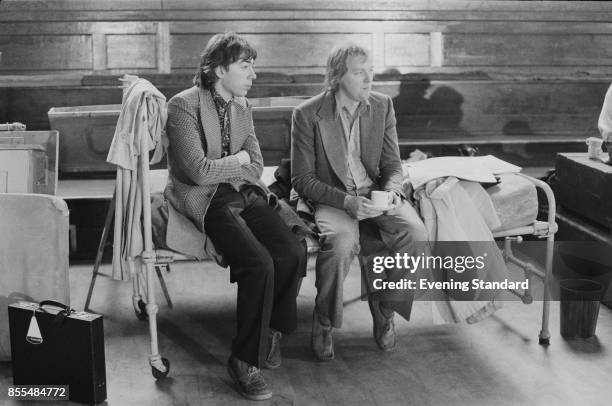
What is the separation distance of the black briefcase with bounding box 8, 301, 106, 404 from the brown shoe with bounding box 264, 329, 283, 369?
0.68 meters

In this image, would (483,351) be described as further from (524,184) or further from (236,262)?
(236,262)

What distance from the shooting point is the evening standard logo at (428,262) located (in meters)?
3.70

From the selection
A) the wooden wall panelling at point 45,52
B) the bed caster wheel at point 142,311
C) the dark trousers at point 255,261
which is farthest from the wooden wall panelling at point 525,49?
the bed caster wheel at point 142,311

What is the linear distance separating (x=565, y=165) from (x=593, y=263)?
2.08 feet

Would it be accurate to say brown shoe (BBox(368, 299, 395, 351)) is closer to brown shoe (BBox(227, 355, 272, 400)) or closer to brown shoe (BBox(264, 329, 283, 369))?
brown shoe (BBox(264, 329, 283, 369))

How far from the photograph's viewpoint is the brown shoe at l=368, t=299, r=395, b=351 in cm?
375

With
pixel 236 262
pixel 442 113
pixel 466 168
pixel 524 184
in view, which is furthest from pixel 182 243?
pixel 442 113

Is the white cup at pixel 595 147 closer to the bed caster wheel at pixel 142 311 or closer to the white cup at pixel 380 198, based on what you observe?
the white cup at pixel 380 198

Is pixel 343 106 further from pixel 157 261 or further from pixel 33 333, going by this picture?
pixel 33 333

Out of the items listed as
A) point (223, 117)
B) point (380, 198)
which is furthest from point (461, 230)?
point (223, 117)

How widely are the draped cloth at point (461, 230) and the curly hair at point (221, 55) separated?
99 centimetres

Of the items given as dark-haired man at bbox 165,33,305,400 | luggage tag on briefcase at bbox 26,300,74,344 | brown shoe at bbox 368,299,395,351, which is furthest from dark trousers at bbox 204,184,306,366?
luggage tag on briefcase at bbox 26,300,74,344

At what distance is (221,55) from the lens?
3.61 m

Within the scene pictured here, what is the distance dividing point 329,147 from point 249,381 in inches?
43.0
